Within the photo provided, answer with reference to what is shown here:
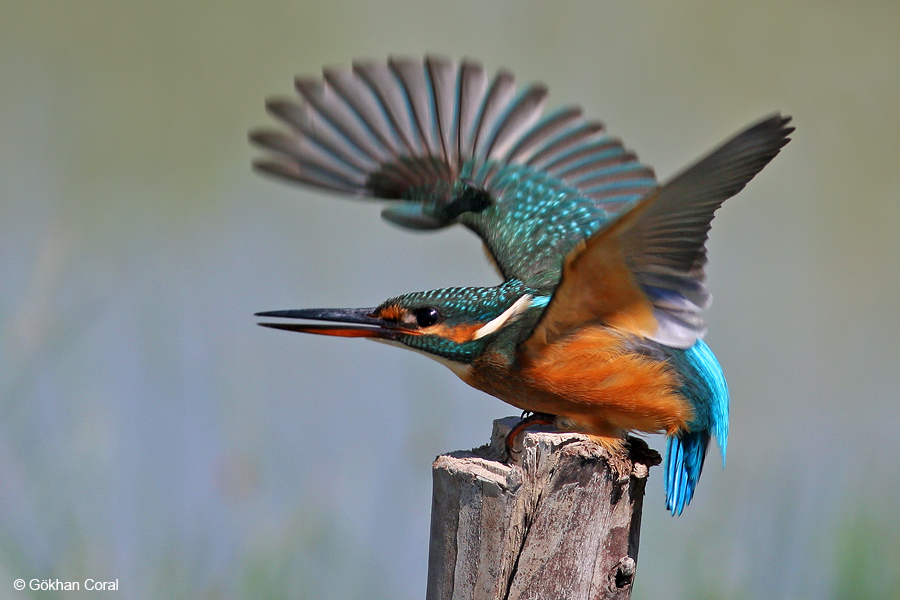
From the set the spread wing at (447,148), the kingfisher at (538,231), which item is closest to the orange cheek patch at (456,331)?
the kingfisher at (538,231)

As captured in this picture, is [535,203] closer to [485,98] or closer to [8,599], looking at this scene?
[485,98]

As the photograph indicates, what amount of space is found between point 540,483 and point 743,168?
694 mm

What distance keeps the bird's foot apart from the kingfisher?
2 cm

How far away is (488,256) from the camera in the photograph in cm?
296

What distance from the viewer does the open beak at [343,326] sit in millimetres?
2299

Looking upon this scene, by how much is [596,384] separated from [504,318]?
0.27m

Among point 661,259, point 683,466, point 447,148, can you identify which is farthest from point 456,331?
point 447,148

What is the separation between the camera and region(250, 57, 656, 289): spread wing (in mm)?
3107

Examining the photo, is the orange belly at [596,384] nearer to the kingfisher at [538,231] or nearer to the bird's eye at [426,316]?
the kingfisher at [538,231]

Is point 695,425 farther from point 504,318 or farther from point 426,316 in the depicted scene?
point 426,316

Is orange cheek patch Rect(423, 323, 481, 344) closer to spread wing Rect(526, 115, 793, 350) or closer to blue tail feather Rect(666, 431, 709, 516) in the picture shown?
spread wing Rect(526, 115, 793, 350)

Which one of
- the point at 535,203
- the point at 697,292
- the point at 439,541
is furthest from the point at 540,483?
the point at 535,203

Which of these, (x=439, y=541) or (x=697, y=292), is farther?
(x=697, y=292)
